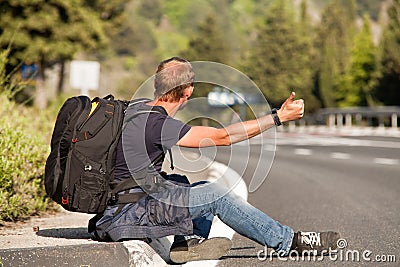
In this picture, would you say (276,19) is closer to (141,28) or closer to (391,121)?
(391,121)

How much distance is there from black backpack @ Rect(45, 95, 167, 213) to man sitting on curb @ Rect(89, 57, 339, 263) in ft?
0.33

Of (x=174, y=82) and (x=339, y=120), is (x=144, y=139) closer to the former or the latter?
(x=174, y=82)

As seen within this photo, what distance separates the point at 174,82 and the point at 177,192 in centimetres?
75

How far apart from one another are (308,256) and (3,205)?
101 inches

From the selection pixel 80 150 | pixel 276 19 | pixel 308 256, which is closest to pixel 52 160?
pixel 80 150

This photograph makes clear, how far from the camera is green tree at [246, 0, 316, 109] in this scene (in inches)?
3452

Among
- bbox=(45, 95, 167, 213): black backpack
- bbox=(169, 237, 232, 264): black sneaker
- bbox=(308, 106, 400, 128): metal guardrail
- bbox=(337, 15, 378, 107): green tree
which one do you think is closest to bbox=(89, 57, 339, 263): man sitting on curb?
bbox=(169, 237, 232, 264): black sneaker

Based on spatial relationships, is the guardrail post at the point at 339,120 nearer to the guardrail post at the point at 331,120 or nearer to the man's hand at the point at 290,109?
the guardrail post at the point at 331,120

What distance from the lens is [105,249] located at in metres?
4.96

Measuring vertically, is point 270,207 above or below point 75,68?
below

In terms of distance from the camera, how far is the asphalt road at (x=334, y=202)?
18.4 ft

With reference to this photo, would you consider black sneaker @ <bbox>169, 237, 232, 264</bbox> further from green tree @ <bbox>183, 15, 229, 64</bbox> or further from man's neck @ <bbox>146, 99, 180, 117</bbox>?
green tree @ <bbox>183, 15, 229, 64</bbox>

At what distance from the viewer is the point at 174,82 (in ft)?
16.6

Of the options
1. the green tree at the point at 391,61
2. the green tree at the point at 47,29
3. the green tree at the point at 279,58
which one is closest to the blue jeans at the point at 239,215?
the green tree at the point at 47,29
